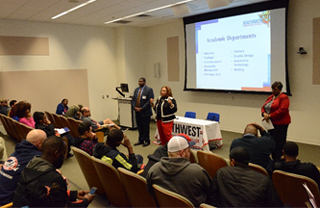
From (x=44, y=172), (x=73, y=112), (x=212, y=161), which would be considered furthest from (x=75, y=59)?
(x=44, y=172)

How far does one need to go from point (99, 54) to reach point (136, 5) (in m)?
3.39

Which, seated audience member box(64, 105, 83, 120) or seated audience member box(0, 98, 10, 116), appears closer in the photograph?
seated audience member box(64, 105, 83, 120)

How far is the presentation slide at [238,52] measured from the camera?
21.0 feet

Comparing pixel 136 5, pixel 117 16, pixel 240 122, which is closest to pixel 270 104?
pixel 240 122

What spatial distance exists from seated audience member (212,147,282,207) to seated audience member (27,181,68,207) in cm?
118

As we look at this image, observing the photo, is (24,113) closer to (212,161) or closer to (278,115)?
(212,161)

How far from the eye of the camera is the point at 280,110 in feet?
14.6

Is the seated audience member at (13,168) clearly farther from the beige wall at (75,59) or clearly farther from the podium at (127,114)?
the beige wall at (75,59)

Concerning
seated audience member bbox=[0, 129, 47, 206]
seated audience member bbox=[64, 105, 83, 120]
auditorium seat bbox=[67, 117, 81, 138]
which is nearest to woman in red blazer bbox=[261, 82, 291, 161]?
seated audience member bbox=[0, 129, 47, 206]

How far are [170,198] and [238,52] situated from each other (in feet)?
19.3

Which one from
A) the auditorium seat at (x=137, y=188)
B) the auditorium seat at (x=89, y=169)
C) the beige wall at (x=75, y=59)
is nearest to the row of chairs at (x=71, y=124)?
the beige wall at (x=75, y=59)

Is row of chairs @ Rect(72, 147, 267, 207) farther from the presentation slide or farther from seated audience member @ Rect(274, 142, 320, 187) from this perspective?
the presentation slide

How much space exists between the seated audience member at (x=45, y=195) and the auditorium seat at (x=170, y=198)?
71 cm

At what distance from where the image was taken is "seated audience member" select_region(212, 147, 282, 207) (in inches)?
81.0
